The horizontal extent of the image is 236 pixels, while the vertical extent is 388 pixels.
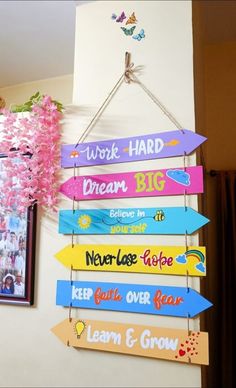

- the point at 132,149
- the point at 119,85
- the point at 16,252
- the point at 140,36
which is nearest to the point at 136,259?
the point at 132,149

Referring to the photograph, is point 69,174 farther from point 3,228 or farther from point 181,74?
point 181,74

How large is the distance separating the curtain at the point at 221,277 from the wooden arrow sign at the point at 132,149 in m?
0.68

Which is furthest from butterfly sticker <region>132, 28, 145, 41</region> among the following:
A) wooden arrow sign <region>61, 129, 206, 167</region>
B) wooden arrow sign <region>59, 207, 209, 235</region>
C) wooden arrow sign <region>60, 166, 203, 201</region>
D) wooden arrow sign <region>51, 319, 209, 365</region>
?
wooden arrow sign <region>51, 319, 209, 365</region>

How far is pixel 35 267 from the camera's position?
A: 1161 mm

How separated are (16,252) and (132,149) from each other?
57cm

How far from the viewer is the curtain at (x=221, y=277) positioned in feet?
5.08

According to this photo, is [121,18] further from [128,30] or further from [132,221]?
[132,221]

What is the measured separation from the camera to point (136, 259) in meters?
1.00

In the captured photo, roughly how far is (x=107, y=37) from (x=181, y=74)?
316 mm

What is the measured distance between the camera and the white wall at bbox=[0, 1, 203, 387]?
0.98 metres

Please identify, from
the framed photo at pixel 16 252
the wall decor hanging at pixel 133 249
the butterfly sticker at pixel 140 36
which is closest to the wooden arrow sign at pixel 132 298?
the wall decor hanging at pixel 133 249

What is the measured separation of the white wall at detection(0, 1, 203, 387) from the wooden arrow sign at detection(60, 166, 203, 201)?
24 mm

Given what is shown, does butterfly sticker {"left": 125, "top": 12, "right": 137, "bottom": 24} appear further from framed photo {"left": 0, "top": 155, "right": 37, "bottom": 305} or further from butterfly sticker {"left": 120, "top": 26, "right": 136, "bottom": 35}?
framed photo {"left": 0, "top": 155, "right": 37, "bottom": 305}

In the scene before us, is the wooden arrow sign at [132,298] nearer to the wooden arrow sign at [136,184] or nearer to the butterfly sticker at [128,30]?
the wooden arrow sign at [136,184]
